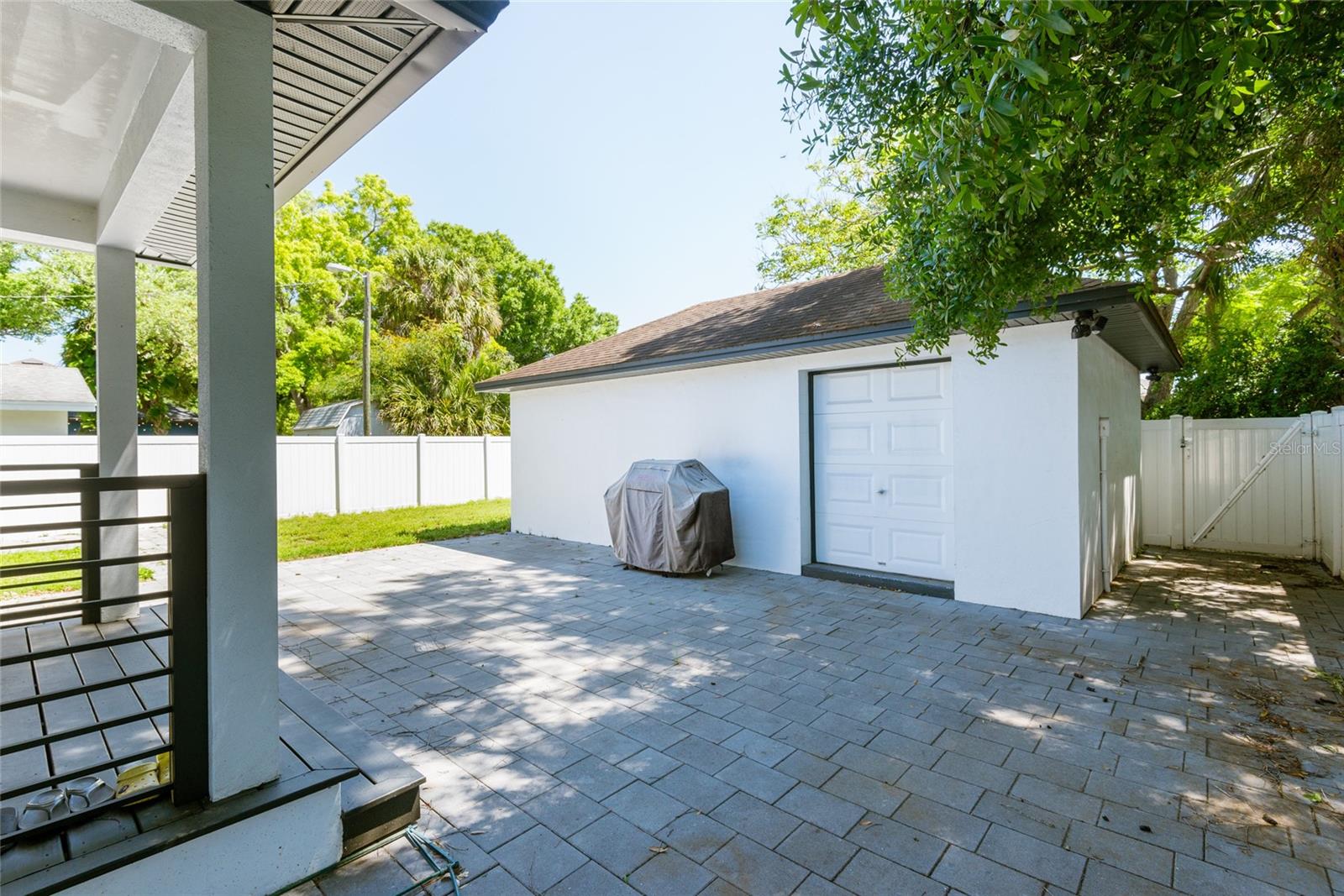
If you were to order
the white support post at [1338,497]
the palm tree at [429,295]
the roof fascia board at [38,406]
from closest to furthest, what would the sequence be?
the white support post at [1338,497], the roof fascia board at [38,406], the palm tree at [429,295]

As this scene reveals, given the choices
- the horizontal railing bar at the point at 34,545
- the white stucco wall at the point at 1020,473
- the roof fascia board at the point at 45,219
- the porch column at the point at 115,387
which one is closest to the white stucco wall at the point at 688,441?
the white stucco wall at the point at 1020,473

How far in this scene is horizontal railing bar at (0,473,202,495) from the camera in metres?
1.64

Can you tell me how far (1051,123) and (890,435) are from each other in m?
4.41

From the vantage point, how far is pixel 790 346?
6.64 m

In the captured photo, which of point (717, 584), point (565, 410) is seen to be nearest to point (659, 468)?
point (717, 584)

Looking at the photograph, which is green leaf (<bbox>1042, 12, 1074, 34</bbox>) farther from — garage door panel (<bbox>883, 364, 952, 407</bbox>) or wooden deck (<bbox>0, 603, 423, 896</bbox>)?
garage door panel (<bbox>883, 364, 952, 407</bbox>)

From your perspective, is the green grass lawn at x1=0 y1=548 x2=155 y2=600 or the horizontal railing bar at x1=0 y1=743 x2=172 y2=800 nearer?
the horizontal railing bar at x1=0 y1=743 x2=172 y2=800

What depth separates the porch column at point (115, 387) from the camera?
4043mm

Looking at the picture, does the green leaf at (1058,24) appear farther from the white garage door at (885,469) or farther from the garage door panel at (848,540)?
the garage door panel at (848,540)

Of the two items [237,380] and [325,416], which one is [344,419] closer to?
[325,416]

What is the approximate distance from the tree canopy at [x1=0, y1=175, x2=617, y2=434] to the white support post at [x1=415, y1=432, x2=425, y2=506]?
2737mm

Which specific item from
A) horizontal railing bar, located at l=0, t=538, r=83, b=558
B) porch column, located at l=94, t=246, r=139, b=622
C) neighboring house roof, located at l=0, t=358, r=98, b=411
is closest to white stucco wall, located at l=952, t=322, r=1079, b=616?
horizontal railing bar, located at l=0, t=538, r=83, b=558

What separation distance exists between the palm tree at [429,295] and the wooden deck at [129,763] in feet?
61.5

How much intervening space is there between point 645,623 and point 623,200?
17.0 metres
